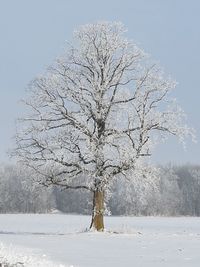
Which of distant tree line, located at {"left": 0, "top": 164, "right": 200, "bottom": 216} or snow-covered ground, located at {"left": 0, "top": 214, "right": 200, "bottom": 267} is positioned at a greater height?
distant tree line, located at {"left": 0, "top": 164, "right": 200, "bottom": 216}

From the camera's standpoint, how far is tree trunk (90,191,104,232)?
32.5m

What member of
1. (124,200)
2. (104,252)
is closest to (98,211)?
(104,252)

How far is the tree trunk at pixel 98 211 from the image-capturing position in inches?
1278

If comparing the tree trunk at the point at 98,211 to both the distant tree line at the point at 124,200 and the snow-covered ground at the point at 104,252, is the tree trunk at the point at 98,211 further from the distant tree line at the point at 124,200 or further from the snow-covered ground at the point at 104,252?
the distant tree line at the point at 124,200

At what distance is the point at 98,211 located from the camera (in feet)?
107

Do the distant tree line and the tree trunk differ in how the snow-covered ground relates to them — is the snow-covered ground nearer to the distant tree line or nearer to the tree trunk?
the tree trunk

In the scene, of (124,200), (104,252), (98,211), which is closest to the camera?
(104,252)

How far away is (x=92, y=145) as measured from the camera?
30.9 metres

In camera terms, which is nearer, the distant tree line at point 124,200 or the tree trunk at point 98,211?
the tree trunk at point 98,211

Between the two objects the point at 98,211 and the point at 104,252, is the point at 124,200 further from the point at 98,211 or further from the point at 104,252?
the point at 104,252

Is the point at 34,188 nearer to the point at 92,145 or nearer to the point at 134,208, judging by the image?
the point at 92,145

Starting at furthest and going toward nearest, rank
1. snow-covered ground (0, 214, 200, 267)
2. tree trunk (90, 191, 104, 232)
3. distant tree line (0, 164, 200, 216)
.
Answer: distant tree line (0, 164, 200, 216), tree trunk (90, 191, 104, 232), snow-covered ground (0, 214, 200, 267)

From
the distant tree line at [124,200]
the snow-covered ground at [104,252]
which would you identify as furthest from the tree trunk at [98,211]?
the distant tree line at [124,200]

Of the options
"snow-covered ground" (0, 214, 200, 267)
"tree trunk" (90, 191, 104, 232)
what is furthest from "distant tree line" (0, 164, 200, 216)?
"snow-covered ground" (0, 214, 200, 267)
